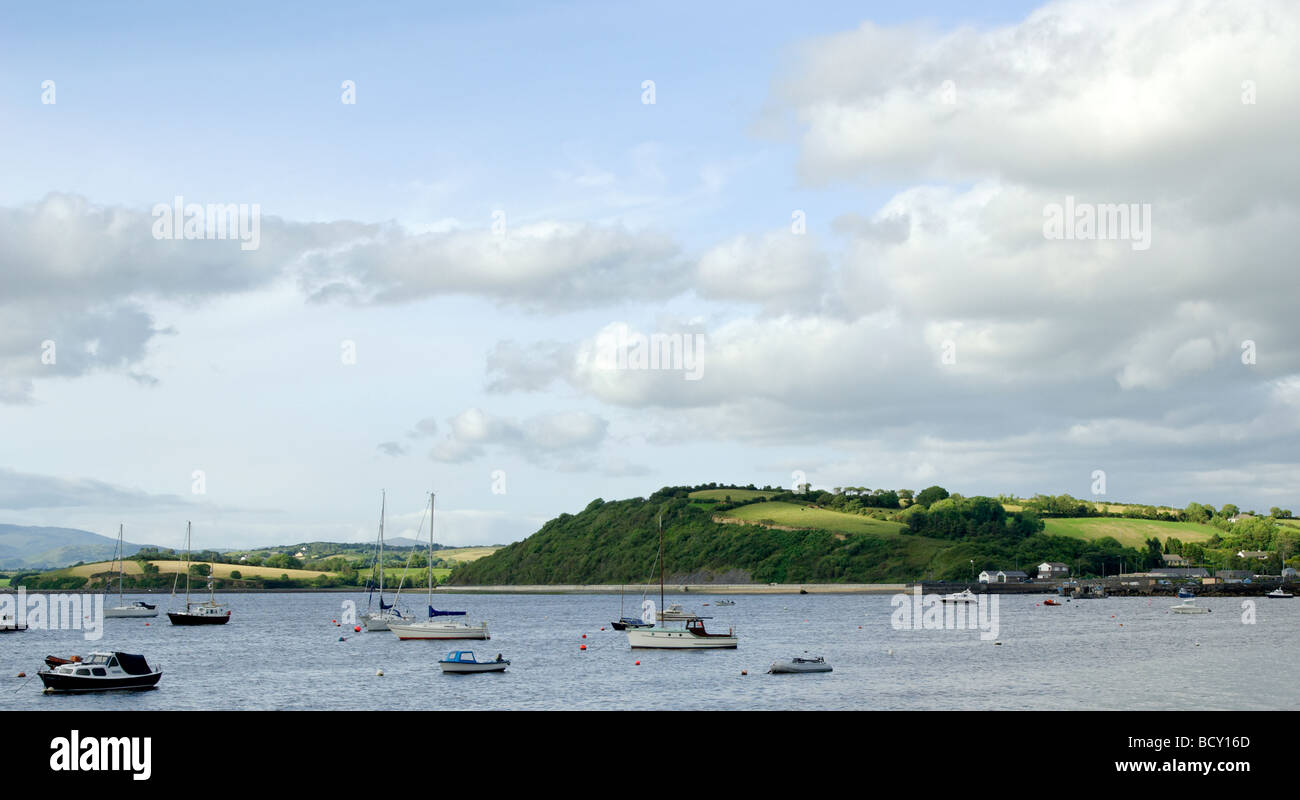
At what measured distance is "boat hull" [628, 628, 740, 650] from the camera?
10712 centimetres

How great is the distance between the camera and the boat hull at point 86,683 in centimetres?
6981

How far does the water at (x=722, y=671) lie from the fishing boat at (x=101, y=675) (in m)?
0.86

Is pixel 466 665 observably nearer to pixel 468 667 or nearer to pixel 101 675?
pixel 468 667

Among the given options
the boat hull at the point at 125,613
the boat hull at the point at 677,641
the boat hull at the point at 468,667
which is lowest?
the boat hull at the point at 125,613

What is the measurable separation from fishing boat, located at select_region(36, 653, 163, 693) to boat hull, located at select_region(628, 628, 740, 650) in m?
47.2

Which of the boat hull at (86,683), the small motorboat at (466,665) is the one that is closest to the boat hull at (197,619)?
the small motorboat at (466,665)

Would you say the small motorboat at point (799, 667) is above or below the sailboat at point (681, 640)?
above

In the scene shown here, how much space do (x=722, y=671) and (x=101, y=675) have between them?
43.6 meters

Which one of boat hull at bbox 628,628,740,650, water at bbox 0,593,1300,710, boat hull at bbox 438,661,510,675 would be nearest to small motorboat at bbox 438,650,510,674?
boat hull at bbox 438,661,510,675

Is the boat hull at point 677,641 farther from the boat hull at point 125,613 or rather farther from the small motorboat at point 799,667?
the boat hull at point 125,613
